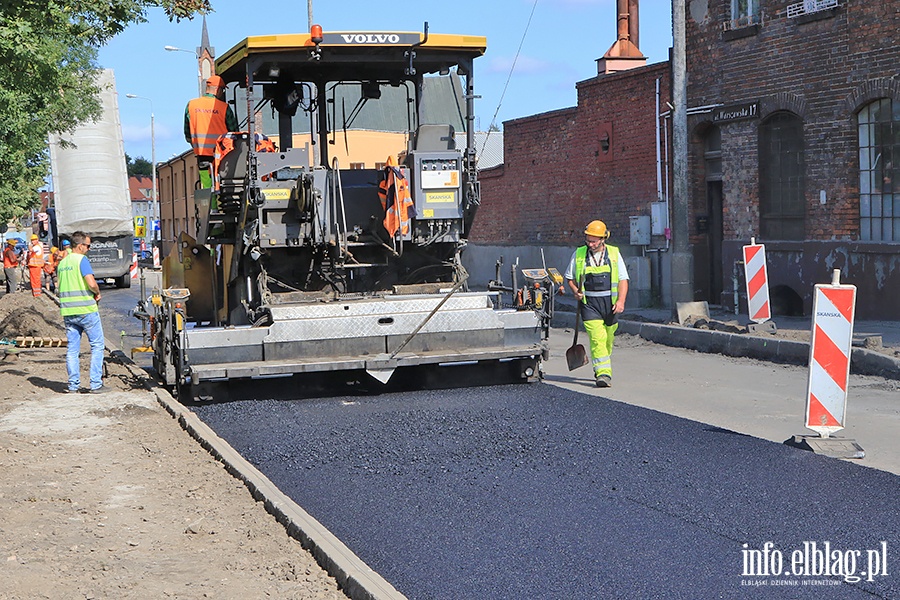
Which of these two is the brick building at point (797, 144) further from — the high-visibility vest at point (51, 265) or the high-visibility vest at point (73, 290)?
the high-visibility vest at point (51, 265)

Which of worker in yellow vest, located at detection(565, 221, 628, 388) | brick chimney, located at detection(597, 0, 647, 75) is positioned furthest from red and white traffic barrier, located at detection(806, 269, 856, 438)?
brick chimney, located at detection(597, 0, 647, 75)

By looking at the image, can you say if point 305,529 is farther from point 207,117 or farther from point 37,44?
point 37,44

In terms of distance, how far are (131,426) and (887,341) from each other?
884 centimetres

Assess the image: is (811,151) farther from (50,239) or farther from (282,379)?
(50,239)

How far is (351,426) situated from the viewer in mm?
9344

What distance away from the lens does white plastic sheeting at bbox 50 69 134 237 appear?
1384 inches

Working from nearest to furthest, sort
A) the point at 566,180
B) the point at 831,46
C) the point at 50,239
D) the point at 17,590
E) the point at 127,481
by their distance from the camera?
the point at 17,590
the point at 127,481
the point at 831,46
the point at 566,180
the point at 50,239

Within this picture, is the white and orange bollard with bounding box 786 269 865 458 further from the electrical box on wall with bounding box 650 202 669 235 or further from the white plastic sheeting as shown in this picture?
the white plastic sheeting

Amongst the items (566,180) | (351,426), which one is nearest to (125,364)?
(351,426)

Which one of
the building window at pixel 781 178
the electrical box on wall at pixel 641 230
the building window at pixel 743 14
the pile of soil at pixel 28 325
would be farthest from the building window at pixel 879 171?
the pile of soil at pixel 28 325

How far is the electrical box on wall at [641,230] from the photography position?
22125 millimetres

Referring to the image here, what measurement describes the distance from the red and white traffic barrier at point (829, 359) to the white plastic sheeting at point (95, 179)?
3005 cm

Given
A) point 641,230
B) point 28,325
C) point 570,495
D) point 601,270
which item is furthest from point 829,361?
point 28,325

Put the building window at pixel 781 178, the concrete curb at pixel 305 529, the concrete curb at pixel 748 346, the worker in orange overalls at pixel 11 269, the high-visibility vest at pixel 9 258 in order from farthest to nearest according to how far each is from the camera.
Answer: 1. the high-visibility vest at pixel 9 258
2. the worker in orange overalls at pixel 11 269
3. the building window at pixel 781 178
4. the concrete curb at pixel 748 346
5. the concrete curb at pixel 305 529
